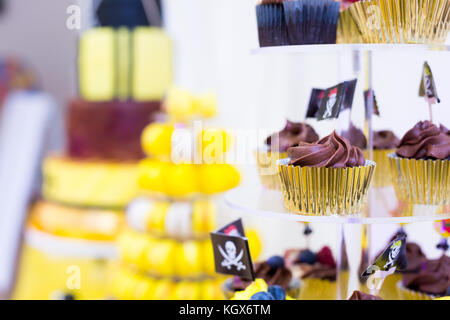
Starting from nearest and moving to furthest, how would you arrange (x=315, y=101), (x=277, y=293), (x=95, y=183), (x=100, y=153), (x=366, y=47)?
(x=366, y=47)
(x=277, y=293)
(x=315, y=101)
(x=95, y=183)
(x=100, y=153)

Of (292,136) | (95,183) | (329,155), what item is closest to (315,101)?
(292,136)

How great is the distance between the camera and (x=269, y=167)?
1.38 meters

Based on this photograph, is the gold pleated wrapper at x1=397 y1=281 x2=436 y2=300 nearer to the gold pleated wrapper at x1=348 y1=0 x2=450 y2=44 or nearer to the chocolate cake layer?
the gold pleated wrapper at x1=348 y1=0 x2=450 y2=44

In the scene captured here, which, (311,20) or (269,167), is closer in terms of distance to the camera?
(311,20)

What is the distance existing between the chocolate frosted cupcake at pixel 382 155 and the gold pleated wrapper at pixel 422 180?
12 cm

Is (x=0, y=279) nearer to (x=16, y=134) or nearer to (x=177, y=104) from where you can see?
(x=16, y=134)

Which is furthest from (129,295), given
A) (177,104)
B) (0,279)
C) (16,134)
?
(16,134)

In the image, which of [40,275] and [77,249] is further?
[40,275]

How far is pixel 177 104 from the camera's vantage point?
2105 mm

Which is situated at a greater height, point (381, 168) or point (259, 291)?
point (381, 168)

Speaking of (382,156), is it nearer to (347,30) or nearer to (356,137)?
(356,137)

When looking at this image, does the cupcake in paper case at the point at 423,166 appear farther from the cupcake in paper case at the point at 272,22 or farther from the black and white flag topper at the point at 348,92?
the cupcake in paper case at the point at 272,22

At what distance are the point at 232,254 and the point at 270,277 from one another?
216 millimetres
